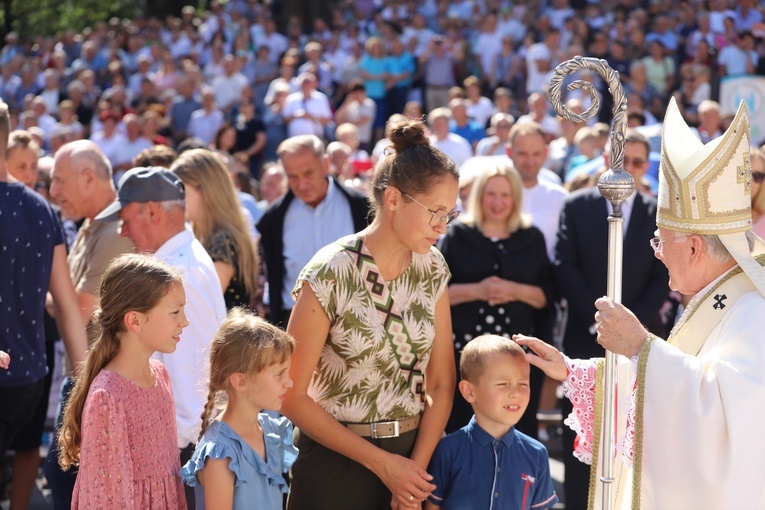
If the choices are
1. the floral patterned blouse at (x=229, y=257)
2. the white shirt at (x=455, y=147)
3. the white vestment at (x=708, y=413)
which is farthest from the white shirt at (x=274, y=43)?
the white vestment at (x=708, y=413)

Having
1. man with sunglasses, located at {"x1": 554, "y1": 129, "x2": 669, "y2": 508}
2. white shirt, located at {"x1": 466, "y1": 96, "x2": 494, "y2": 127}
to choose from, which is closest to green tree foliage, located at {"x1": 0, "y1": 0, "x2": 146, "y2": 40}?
white shirt, located at {"x1": 466, "y1": 96, "x2": 494, "y2": 127}

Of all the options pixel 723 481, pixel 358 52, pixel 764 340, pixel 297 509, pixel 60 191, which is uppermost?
pixel 358 52

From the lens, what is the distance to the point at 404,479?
3.73m

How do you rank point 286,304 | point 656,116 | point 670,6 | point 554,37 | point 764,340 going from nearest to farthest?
point 764,340
point 286,304
point 656,116
point 554,37
point 670,6

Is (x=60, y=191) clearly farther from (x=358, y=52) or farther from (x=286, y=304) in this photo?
(x=358, y=52)

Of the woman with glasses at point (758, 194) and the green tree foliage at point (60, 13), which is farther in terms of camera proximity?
the green tree foliage at point (60, 13)

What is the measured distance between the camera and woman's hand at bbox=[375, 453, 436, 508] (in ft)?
12.2

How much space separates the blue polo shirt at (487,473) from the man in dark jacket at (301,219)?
2.89 m

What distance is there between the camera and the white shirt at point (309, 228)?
6.91m

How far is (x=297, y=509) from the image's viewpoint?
12.9ft

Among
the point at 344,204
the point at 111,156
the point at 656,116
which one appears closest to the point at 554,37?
the point at 656,116

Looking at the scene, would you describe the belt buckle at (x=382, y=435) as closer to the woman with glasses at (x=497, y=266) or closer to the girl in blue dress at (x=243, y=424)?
the girl in blue dress at (x=243, y=424)

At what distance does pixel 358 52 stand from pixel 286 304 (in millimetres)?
12548

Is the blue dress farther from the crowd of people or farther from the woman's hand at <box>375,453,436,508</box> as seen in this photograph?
the woman's hand at <box>375,453,436,508</box>
